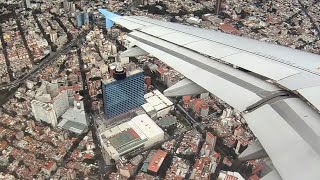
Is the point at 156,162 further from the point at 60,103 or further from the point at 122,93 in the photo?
the point at 60,103

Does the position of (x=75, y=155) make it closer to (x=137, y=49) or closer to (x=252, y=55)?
(x=137, y=49)

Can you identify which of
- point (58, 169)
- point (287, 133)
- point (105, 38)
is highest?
point (287, 133)

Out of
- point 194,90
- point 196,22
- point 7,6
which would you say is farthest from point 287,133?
point 7,6

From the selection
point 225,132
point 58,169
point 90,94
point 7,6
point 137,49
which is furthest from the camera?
point 7,6

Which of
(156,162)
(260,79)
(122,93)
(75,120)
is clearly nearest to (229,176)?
(156,162)

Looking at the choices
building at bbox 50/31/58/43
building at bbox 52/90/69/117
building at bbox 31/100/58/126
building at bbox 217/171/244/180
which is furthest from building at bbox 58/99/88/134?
building at bbox 50/31/58/43

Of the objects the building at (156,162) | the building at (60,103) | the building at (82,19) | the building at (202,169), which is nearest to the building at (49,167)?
the building at (60,103)

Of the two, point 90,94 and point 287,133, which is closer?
point 287,133

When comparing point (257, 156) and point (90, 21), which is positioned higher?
point (257, 156)
